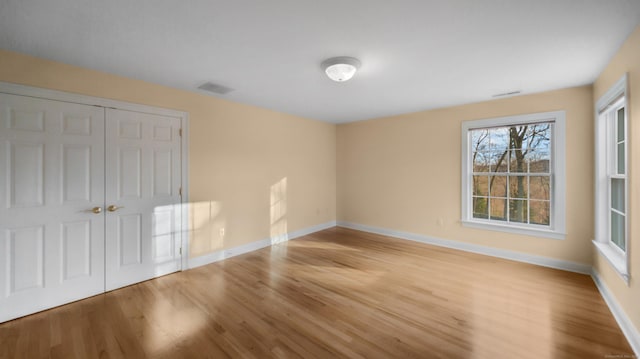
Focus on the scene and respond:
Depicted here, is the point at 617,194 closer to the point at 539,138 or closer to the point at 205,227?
the point at 539,138

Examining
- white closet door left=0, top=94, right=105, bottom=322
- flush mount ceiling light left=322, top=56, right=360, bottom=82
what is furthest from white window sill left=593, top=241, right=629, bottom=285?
white closet door left=0, top=94, right=105, bottom=322

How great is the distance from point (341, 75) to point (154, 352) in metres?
2.95

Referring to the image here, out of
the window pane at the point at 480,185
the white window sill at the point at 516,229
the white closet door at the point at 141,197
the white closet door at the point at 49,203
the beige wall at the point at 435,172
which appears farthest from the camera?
the window pane at the point at 480,185

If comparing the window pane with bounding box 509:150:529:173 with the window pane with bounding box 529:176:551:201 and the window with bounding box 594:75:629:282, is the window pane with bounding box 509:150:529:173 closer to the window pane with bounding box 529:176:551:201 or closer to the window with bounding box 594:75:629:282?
the window pane with bounding box 529:176:551:201

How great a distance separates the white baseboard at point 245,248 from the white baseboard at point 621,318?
4349 millimetres

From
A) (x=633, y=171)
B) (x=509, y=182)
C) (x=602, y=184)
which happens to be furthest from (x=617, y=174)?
(x=509, y=182)

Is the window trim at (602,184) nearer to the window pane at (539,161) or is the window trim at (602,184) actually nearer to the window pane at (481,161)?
the window pane at (539,161)

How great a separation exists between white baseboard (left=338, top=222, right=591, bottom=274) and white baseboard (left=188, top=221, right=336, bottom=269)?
1.32m

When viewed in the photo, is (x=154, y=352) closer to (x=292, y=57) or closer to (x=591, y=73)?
(x=292, y=57)

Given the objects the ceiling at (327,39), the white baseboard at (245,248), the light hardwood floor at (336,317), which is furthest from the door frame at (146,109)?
the light hardwood floor at (336,317)

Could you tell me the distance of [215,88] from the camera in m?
3.45

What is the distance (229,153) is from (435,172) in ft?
12.0

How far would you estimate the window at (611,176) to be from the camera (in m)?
2.54

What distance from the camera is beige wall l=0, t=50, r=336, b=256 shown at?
2.75 metres
